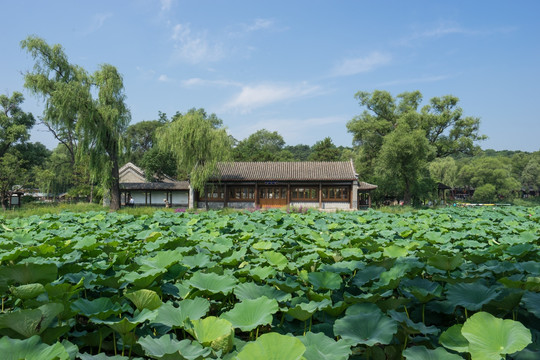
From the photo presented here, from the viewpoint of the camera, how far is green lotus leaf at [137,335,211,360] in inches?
46.8

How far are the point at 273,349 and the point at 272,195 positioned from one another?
86.1 feet

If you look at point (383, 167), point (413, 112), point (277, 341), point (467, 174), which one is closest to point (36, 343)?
point (277, 341)

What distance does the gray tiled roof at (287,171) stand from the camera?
2598cm

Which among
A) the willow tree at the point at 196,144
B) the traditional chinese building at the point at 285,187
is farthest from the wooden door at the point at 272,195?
the willow tree at the point at 196,144

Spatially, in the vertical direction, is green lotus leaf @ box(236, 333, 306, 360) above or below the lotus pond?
above

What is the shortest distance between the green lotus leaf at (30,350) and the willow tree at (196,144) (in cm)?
2273

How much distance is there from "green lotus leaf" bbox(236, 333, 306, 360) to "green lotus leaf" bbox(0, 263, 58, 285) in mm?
1489

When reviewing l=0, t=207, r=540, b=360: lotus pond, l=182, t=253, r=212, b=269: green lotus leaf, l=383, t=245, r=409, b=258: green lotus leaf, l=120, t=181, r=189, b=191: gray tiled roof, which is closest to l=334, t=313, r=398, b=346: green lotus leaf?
l=0, t=207, r=540, b=360: lotus pond

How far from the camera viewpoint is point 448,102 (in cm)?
3344

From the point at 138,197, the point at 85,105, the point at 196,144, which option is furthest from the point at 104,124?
the point at 138,197

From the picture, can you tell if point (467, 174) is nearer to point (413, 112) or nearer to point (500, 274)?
point (413, 112)

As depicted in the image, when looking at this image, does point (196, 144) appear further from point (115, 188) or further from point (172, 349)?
point (172, 349)

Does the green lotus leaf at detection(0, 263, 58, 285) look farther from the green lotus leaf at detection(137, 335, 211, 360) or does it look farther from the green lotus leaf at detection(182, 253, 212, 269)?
the green lotus leaf at detection(137, 335, 211, 360)

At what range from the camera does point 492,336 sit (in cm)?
127
